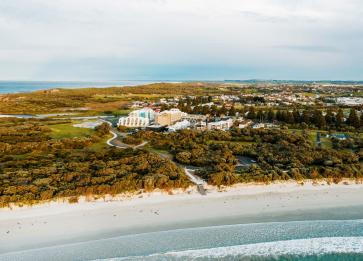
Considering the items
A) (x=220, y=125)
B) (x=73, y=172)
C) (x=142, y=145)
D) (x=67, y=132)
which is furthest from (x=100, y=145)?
(x=220, y=125)

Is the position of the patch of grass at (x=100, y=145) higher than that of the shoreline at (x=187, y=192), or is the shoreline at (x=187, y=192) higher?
the shoreline at (x=187, y=192)

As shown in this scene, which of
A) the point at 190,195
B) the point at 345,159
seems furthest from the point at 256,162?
the point at 190,195

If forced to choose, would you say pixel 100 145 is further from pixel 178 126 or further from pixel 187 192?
pixel 187 192

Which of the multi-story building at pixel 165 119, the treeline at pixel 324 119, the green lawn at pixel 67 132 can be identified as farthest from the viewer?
the multi-story building at pixel 165 119

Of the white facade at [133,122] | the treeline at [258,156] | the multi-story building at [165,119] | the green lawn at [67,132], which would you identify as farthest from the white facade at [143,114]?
the treeline at [258,156]

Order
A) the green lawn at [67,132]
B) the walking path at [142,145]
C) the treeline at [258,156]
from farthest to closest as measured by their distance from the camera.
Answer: the green lawn at [67,132] < the treeline at [258,156] < the walking path at [142,145]

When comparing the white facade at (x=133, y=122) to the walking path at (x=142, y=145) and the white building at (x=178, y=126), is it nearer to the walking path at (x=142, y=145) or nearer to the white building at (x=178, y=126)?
the walking path at (x=142, y=145)
